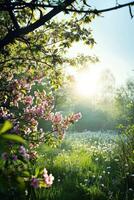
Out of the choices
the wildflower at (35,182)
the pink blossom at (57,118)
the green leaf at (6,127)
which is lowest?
the wildflower at (35,182)

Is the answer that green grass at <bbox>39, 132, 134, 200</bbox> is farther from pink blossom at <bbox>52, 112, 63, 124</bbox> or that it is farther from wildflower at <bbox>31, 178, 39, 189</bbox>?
wildflower at <bbox>31, 178, 39, 189</bbox>

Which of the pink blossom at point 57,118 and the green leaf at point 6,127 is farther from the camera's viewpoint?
the pink blossom at point 57,118

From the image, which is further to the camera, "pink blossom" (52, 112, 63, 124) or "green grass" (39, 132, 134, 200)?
"green grass" (39, 132, 134, 200)

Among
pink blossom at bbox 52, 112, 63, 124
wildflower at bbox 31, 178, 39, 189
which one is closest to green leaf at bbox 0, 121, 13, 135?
wildflower at bbox 31, 178, 39, 189

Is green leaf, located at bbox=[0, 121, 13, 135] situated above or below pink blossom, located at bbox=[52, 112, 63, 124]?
below

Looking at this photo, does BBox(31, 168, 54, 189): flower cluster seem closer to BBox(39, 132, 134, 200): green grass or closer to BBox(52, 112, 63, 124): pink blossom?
BBox(52, 112, 63, 124): pink blossom

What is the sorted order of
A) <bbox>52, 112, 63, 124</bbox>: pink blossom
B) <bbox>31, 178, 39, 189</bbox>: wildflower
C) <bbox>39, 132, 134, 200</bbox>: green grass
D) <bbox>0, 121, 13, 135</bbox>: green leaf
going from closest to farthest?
<bbox>0, 121, 13, 135</bbox>: green leaf < <bbox>31, 178, 39, 189</bbox>: wildflower < <bbox>52, 112, 63, 124</bbox>: pink blossom < <bbox>39, 132, 134, 200</bbox>: green grass

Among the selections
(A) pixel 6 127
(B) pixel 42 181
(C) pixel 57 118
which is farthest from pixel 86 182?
(A) pixel 6 127

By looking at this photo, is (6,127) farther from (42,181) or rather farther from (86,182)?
(86,182)

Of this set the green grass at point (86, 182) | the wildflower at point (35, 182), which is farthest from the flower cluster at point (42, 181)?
the green grass at point (86, 182)

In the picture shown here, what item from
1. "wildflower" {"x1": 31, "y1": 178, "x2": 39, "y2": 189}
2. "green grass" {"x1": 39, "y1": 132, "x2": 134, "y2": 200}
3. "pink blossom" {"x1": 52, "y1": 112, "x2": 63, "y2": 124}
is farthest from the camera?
"green grass" {"x1": 39, "y1": 132, "x2": 134, "y2": 200}

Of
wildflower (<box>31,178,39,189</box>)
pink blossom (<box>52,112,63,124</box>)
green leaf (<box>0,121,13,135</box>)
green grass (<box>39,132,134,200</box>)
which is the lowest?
wildflower (<box>31,178,39,189</box>)

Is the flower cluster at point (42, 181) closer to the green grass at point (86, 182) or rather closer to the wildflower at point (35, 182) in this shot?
the wildflower at point (35, 182)

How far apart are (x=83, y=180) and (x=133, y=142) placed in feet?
5.98
